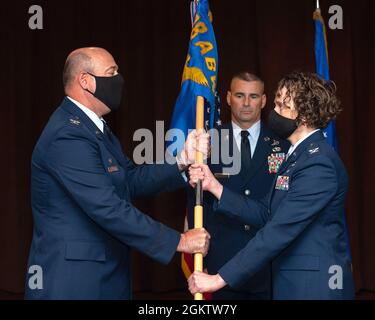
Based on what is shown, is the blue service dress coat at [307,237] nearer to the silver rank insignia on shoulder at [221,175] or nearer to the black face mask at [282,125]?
the black face mask at [282,125]

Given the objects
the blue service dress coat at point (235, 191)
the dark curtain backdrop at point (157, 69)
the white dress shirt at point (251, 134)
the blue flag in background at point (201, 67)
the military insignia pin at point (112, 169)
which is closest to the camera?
the military insignia pin at point (112, 169)

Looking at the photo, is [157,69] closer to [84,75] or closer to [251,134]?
[251,134]

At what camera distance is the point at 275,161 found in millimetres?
3391

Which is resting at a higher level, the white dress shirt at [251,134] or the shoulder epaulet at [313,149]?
the white dress shirt at [251,134]

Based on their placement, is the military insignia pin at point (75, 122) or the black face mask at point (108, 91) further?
the black face mask at point (108, 91)

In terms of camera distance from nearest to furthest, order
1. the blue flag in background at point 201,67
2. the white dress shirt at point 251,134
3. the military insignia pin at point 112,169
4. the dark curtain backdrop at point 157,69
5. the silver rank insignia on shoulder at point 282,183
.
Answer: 1. the silver rank insignia on shoulder at point 282,183
2. the military insignia pin at point 112,169
3. the blue flag in background at point 201,67
4. the white dress shirt at point 251,134
5. the dark curtain backdrop at point 157,69

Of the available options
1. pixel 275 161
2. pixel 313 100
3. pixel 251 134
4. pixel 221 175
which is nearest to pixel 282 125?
pixel 313 100

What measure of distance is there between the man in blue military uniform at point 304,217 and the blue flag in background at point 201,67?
2.11ft

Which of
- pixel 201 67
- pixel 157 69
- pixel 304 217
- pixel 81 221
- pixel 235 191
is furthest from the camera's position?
pixel 157 69

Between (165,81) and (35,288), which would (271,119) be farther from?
(165,81)

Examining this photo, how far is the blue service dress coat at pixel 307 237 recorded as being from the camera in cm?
236

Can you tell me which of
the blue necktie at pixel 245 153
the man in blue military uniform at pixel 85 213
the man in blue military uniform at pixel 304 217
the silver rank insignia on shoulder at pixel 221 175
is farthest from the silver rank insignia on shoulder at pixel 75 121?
the blue necktie at pixel 245 153

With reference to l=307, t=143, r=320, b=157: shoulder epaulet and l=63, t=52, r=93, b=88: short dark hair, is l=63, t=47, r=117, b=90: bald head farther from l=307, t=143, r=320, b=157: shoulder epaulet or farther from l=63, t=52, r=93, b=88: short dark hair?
l=307, t=143, r=320, b=157: shoulder epaulet

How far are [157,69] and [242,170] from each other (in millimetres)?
1560
